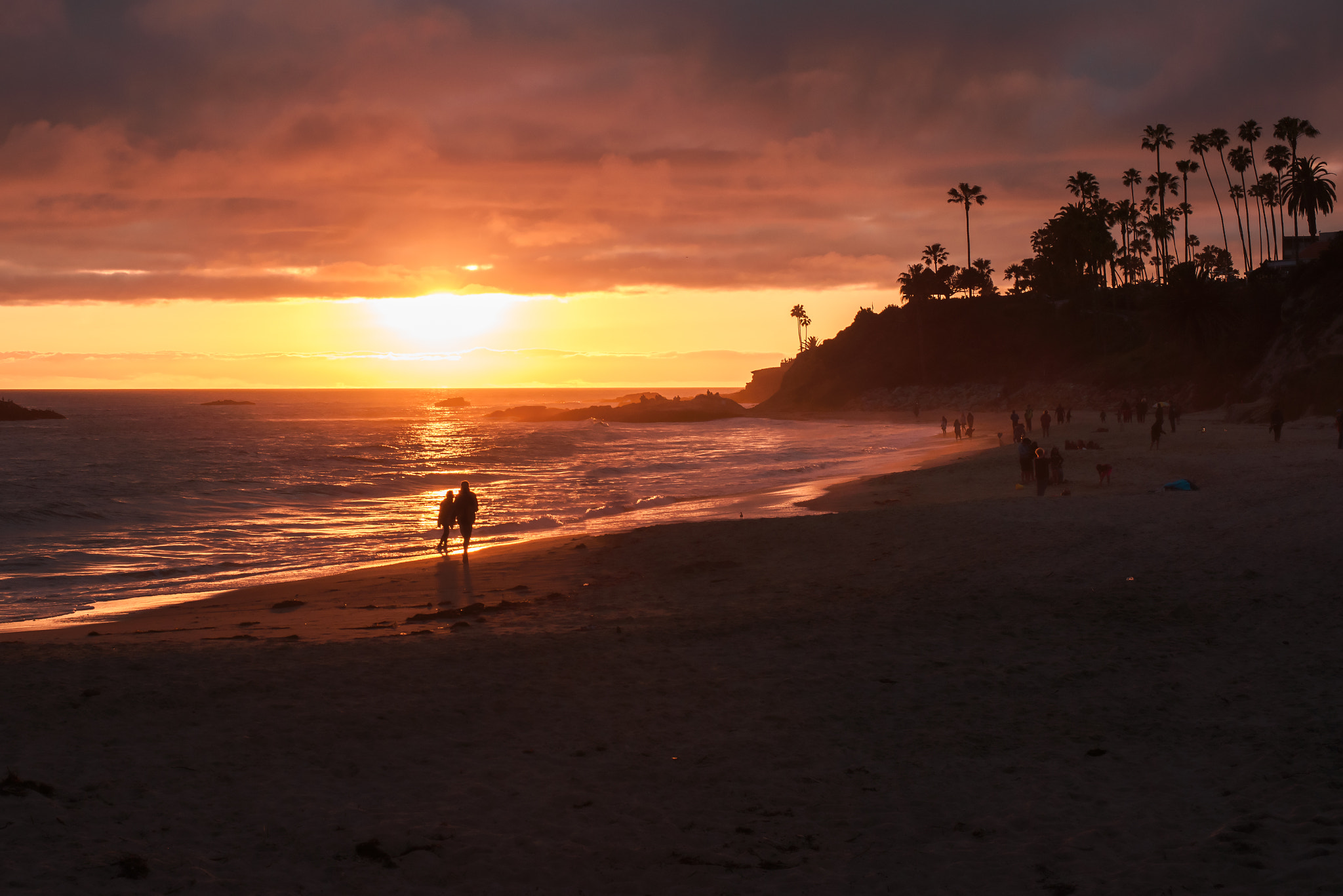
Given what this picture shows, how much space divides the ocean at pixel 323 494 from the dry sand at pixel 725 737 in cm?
685

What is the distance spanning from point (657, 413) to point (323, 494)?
7948 cm

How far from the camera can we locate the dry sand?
5648 millimetres

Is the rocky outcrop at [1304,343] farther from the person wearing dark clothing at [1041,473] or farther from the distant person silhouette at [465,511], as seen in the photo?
the distant person silhouette at [465,511]

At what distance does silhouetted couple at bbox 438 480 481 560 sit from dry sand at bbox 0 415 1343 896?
4582 mm

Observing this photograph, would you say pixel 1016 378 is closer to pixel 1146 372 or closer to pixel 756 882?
pixel 1146 372

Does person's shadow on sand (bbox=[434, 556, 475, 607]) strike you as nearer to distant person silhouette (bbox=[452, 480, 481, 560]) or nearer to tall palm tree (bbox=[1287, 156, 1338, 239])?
distant person silhouette (bbox=[452, 480, 481, 560])

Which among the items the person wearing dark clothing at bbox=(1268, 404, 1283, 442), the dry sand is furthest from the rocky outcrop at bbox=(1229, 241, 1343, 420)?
the dry sand

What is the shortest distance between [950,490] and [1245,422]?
29.4m

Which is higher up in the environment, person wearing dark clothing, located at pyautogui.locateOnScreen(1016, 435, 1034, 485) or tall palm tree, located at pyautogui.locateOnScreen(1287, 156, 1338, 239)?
tall palm tree, located at pyautogui.locateOnScreen(1287, 156, 1338, 239)

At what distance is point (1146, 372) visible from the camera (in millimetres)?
83625

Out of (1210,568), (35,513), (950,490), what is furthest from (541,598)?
(35,513)

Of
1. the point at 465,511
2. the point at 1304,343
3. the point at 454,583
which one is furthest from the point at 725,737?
the point at 1304,343

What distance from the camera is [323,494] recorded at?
37406 millimetres

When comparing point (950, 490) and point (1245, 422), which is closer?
point (950, 490)
